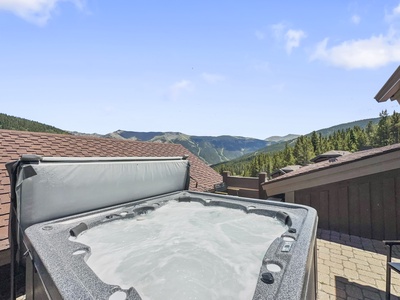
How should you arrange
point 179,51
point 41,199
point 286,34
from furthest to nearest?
point 179,51, point 286,34, point 41,199

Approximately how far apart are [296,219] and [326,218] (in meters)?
3.01

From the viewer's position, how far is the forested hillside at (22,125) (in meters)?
28.2

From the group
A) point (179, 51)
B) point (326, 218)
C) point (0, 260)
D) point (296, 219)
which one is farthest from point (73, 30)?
point (326, 218)

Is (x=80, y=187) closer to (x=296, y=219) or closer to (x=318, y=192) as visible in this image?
(x=296, y=219)

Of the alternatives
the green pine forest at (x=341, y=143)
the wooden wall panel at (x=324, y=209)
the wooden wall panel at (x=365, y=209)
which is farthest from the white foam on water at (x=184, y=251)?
the green pine forest at (x=341, y=143)

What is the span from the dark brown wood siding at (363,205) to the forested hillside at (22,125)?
3097 cm

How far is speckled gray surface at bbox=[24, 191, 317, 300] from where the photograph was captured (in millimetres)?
1416

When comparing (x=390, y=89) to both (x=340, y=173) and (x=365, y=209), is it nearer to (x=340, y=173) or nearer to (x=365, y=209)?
(x=340, y=173)

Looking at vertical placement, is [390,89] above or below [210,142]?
below

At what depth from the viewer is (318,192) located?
18.0 feet

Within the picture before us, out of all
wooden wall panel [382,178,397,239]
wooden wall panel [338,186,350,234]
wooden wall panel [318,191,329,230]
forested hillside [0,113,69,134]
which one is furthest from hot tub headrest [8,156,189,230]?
forested hillside [0,113,69,134]

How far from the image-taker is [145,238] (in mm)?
3078

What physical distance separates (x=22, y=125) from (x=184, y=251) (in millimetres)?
35233

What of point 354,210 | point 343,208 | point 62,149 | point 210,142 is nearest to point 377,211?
point 354,210
